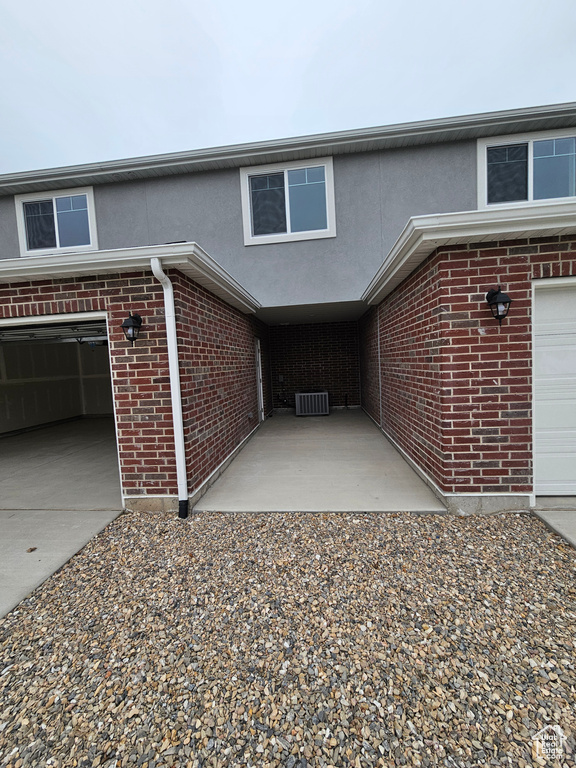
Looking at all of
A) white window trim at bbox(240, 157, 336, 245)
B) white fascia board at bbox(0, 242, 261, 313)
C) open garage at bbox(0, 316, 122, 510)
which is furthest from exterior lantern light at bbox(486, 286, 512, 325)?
open garage at bbox(0, 316, 122, 510)

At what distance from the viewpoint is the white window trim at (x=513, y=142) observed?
222 inches

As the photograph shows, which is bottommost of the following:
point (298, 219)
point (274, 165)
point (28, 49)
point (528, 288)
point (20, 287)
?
point (528, 288)

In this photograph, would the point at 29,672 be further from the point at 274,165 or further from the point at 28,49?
the point at 28,49

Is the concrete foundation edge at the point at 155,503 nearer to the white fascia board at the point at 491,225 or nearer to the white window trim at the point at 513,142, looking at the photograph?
the white fascia board at the point at 491,225

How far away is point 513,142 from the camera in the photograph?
5727 mm

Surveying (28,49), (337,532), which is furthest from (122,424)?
(28,49)

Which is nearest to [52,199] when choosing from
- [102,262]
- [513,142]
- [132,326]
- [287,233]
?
[287,233]

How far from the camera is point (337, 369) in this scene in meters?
10.1

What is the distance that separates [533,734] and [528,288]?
3111mm

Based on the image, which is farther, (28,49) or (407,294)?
(28,49)

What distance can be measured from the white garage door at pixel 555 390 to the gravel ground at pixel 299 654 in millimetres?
707

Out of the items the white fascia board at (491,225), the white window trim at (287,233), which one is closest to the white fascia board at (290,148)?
the white window trim at (287,233)

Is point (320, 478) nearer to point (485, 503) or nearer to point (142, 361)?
point (485, 503)

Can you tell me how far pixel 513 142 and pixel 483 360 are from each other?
4871 millimetres
